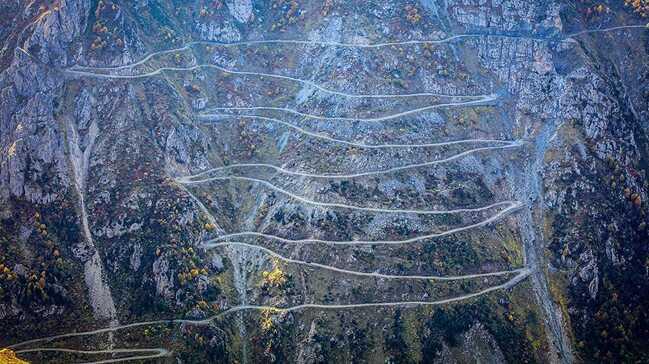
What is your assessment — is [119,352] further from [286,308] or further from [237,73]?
[237,73]

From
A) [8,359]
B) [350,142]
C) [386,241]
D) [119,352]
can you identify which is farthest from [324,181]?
[8,359]

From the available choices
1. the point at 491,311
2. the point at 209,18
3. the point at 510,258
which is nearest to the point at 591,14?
A: the point at 510,258

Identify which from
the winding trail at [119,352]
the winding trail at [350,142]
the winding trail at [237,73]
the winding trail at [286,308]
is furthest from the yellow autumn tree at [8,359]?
the winding trail at [350,142]

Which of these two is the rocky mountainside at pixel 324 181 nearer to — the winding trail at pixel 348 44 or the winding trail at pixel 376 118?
the winding trail at pixel 376 118

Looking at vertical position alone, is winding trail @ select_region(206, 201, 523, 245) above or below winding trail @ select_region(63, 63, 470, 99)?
below

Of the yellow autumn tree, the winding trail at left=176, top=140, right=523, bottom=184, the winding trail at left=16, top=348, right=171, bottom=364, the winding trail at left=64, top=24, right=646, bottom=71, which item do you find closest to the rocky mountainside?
the winding trail at left=16, top=348, right=171, bottom=364

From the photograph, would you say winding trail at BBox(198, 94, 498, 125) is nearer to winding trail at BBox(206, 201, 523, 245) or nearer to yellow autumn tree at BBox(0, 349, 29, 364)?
winding trail at BBox(206, 201, 523, 245)

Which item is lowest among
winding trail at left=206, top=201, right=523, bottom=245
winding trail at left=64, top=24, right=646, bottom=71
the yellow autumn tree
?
the yellow autumn tree

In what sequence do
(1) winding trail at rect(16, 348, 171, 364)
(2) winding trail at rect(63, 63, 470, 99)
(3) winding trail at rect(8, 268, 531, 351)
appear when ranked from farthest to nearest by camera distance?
1. (2) winding trail at rect(63, 63, 470, 99)
2. (3) winding trail at rect(8, 268, 531, 351)
3. (1) winding trail at rect(16, 348, 171, 364)
